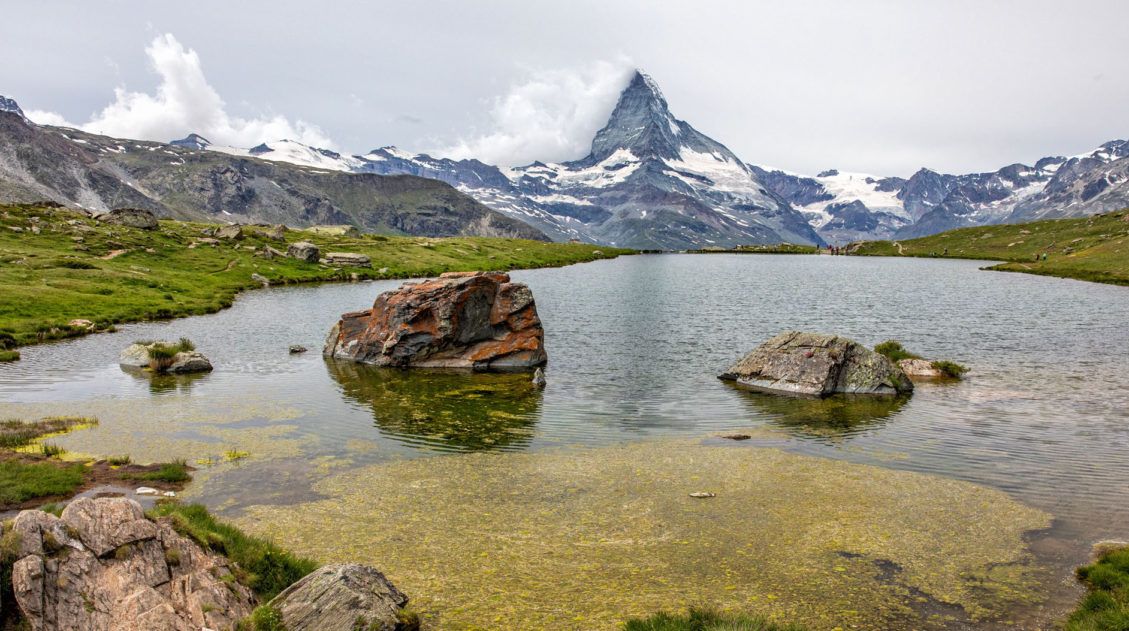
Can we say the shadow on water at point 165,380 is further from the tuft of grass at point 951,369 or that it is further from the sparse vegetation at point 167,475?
the tuft of grass at point 951,369

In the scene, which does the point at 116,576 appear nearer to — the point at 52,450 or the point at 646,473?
the point at 646,473

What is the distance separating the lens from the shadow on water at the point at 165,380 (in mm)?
41728

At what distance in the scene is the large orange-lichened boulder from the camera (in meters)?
51.6

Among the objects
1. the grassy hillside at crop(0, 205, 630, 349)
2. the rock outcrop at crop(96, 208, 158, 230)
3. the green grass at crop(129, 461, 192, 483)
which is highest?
the rock outcrop at crop(96, 208, 158, 230)

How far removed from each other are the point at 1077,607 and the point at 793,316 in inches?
2580

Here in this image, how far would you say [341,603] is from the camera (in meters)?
13.4

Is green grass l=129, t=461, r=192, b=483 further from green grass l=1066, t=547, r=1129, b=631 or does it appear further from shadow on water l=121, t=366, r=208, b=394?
green grass l=1066, t=547, r=1129, b=631

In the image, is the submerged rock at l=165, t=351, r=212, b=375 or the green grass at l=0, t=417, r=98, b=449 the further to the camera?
the submerged rock at l=165, t=351, r=212, b=375

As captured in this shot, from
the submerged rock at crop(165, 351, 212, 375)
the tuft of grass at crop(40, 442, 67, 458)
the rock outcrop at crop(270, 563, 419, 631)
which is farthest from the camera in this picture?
the submerged rock at crop(165, 351, 212, 375)

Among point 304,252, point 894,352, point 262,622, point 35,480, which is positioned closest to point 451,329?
point 35,480

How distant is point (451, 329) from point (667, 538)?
114 ft

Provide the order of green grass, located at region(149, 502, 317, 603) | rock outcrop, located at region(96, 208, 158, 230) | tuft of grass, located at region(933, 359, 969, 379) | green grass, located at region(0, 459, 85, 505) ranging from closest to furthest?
green grass, located at region(149, 502, 317, 603) < green grass, located at region(0, 459, 85, 505) < tuft of grass, located at region(933, 359, 969, 379) < rock outcrop, located at region(96, 208, 158, 230)

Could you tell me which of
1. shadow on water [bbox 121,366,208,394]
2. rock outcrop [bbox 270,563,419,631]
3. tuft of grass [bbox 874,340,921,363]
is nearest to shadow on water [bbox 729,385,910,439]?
tuft of grass [bbox 874,340,921,363]

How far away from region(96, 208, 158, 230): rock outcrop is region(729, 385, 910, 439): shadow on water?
14429cm
